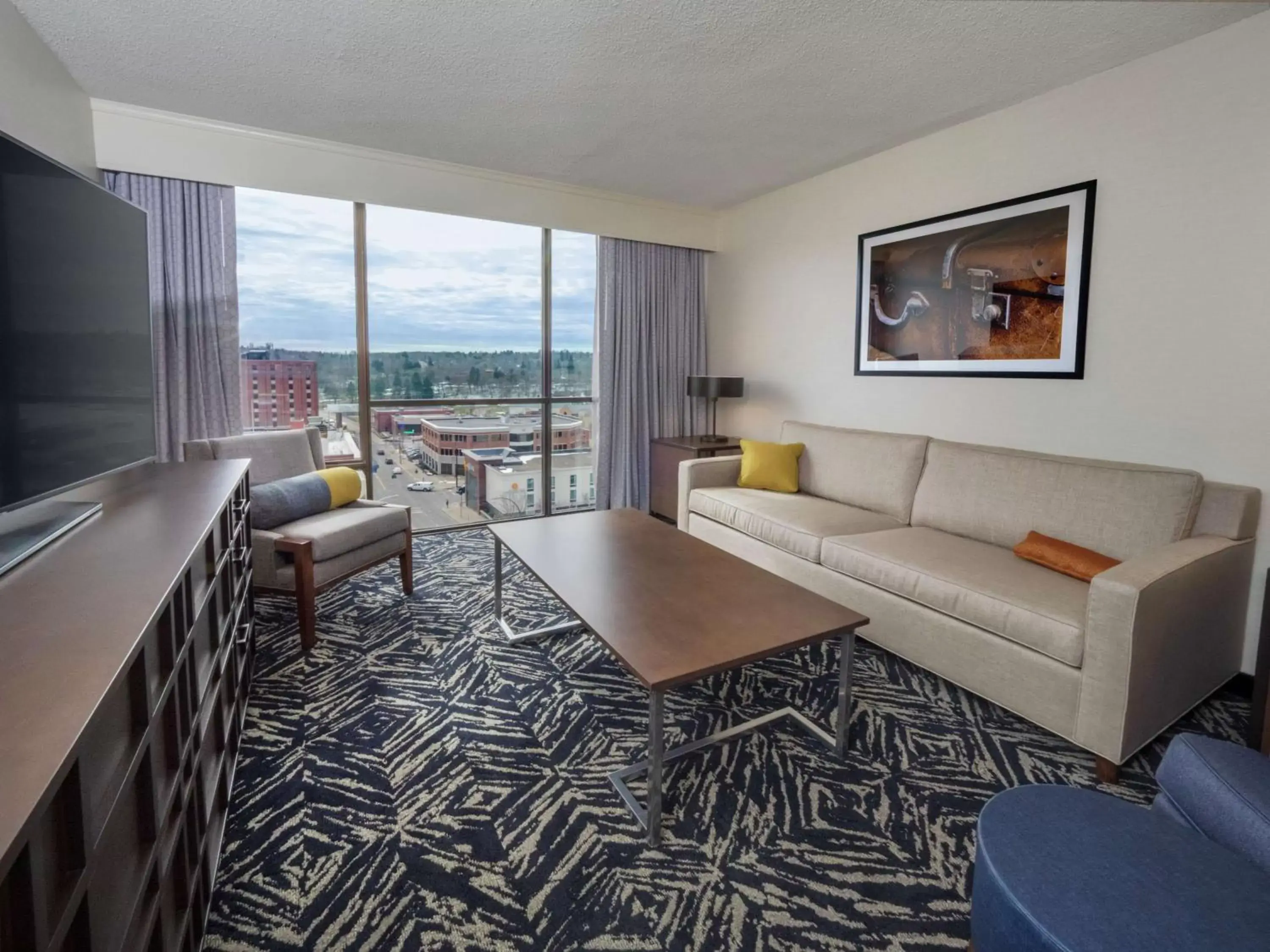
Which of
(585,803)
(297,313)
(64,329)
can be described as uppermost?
(297,313)

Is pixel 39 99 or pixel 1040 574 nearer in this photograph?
pixel 1040 574

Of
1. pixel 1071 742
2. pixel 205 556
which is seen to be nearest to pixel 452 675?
pixel 205 556

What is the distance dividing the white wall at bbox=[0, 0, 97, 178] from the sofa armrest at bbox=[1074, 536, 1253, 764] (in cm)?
377

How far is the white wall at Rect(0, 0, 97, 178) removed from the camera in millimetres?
2350

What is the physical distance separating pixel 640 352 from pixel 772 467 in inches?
65.2

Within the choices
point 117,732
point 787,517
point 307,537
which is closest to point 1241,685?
point 787,517

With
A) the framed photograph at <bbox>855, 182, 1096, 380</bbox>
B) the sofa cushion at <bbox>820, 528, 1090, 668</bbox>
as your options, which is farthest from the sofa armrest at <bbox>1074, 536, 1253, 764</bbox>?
the framed photograph at <bbox>855, 182, 1096, 380</bbox>

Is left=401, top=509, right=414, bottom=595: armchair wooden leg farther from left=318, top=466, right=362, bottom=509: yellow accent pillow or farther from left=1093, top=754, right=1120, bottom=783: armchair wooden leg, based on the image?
left=1093, top=754, right=1120, bottom=783: armchair wooden leg

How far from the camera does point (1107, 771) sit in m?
1.94

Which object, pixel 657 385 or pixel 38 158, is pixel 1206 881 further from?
pixel 657 385

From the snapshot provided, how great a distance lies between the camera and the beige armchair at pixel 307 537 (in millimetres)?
2781

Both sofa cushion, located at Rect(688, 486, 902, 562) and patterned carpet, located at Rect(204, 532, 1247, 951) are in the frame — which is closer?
patterned carpet, located at Rect(204, 532, 1247, 951)

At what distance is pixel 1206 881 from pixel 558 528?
7.91 feet

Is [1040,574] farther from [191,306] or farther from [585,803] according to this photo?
[191,306]
